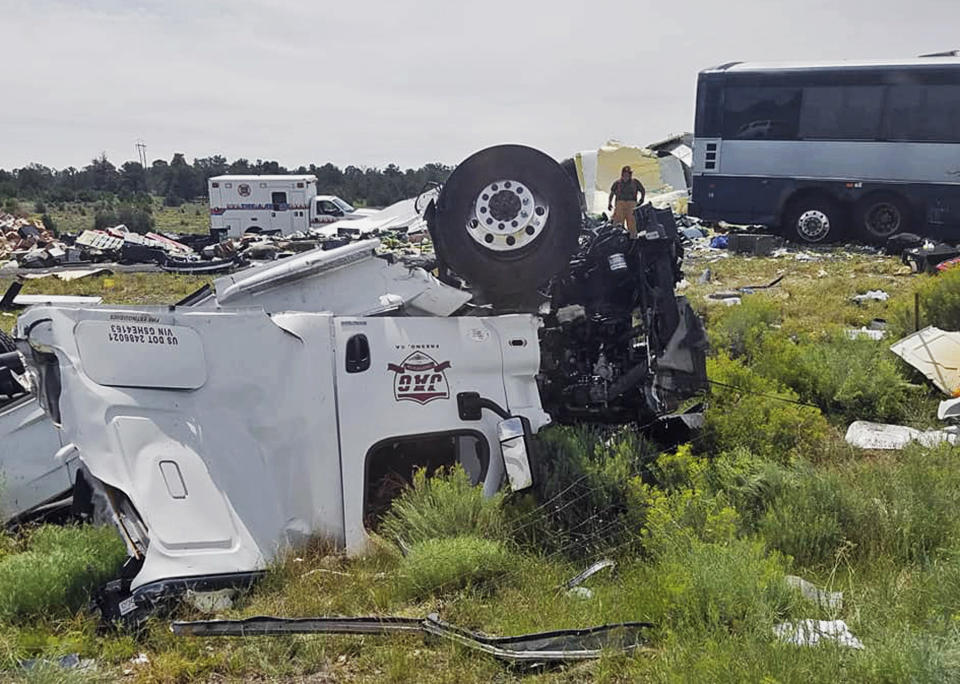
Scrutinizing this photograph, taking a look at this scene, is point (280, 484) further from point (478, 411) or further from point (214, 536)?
point (478, 411)

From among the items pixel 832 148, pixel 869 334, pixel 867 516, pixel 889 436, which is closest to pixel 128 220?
pixel 832 148

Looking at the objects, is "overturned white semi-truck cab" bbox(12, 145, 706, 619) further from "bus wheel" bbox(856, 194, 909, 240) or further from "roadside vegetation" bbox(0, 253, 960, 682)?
"bus wheel" bbox(856, 194, 909, 240)

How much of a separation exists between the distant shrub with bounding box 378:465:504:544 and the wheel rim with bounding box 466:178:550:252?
134cm

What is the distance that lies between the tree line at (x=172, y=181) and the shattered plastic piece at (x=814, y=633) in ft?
157

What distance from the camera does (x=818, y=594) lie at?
3.21 metres

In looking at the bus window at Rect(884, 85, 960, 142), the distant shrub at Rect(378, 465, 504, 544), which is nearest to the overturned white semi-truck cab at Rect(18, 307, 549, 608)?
the distant shrub at Rect(378, 465, 504, 544)

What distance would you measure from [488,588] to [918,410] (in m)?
4.20

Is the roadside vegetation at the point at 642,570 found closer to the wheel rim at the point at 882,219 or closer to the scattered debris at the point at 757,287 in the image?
the scattered debris at the point at 757,287

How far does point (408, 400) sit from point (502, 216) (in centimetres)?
123

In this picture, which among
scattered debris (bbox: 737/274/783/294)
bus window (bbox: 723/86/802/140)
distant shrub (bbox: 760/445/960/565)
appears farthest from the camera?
bus window (bbox: 723/86/802/140)

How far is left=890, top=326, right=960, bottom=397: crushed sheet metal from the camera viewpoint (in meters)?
6.44

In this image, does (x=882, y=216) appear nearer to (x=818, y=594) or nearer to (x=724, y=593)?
(x=818, y=594)

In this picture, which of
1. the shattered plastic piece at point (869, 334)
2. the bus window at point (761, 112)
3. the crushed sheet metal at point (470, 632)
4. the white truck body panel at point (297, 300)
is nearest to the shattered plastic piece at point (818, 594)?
the crushed sheet metal at point (470, 632)

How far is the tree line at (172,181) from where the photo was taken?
52.5 meters
